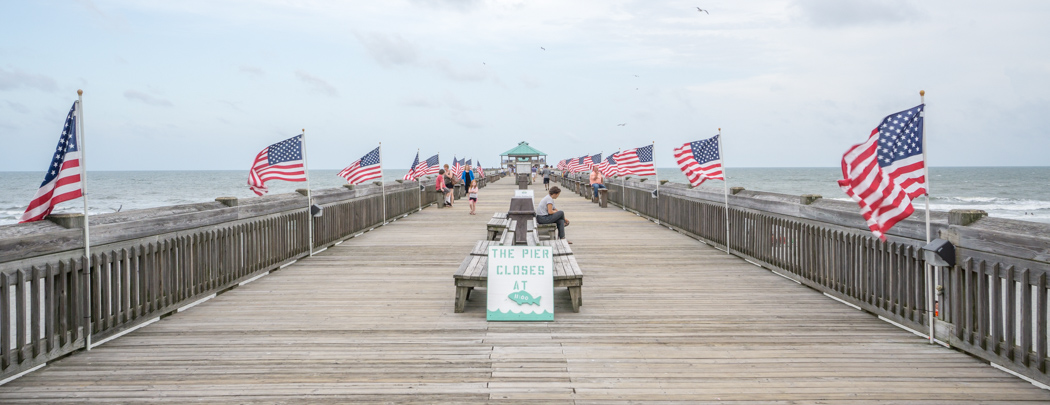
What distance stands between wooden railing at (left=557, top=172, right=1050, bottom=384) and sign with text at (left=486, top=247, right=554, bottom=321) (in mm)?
2606

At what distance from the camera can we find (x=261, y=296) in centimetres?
749

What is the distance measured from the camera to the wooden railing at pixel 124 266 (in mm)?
4660

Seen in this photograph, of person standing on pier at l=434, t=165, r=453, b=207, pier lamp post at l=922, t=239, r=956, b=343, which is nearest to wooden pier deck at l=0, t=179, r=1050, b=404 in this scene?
pier lamp post at l=922, t=239, r=956, b=343

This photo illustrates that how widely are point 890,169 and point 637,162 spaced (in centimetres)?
1317

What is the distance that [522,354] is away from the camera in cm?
514

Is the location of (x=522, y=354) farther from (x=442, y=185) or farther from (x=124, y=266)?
(x=442, y=185)

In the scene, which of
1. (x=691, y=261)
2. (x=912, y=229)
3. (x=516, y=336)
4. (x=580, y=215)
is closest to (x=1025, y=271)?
(x=912, y=229)

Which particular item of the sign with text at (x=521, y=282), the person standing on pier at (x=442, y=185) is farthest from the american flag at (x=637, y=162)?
the sign with text at (x=521, y=282)

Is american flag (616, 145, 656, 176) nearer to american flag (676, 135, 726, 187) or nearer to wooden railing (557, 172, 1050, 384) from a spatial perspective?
american flag (676, 135, 726, 187)

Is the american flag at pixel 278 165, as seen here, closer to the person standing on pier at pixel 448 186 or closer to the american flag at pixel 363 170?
the american flag at pixel 363 170

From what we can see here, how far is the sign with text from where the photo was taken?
6215mm

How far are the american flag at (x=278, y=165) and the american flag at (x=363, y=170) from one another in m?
4.45

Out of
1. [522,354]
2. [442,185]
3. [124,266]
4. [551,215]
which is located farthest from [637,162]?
[124,266]

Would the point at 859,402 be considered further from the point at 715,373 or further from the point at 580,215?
the point at 580,215
